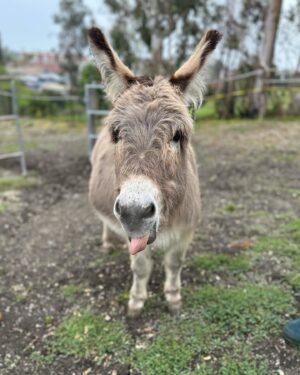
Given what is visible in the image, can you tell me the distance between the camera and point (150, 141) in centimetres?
219

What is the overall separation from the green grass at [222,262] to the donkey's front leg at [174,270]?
0.66 metres

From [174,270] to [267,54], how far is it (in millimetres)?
11756

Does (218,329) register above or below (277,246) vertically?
below

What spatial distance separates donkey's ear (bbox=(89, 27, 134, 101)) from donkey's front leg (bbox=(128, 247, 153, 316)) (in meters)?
1.41

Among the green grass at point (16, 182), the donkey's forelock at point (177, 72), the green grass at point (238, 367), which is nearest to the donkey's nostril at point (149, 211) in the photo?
the donkey's forelock at point (177, 72)

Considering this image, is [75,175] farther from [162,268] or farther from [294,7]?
[294,7]

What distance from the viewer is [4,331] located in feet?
10.8

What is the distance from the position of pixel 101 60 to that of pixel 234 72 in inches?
562

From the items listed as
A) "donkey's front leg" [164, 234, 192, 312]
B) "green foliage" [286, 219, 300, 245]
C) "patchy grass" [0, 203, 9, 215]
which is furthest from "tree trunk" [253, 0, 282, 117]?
"donkey's front leg" [164, 234, 192, 312]

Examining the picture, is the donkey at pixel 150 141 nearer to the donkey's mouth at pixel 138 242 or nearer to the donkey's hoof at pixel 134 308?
the donkey's mouth at pixel 138 242

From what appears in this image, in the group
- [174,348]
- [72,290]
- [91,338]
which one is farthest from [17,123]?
[174,348]

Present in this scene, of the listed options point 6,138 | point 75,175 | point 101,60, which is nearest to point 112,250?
point 101,60

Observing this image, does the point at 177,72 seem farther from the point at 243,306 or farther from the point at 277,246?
the point at 277,246

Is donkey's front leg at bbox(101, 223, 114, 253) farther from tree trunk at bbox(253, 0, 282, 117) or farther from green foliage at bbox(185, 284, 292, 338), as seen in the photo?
tree trunk at bbox(253, 0, 282, 117)
